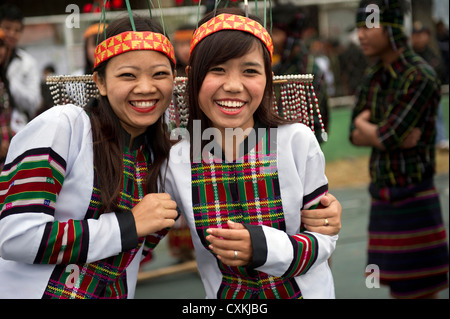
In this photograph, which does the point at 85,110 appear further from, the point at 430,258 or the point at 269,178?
the point at 430,258

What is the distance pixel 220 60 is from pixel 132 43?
296 millimetres

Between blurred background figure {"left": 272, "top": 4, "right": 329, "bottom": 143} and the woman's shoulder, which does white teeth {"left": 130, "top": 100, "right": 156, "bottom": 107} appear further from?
blurred background figure {"left": 272, "top": 4, "right": 329, "bottom": 143}

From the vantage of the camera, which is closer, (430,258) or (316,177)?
(316,177)

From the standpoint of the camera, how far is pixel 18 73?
4.54 m

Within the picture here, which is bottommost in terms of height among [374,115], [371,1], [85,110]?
[85,110]

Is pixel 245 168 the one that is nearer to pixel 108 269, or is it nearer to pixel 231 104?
pixel 231 104

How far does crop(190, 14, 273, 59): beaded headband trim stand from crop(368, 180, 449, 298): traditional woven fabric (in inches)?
77.0

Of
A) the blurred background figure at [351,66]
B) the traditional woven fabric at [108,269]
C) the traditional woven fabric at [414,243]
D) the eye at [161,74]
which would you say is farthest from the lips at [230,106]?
the blurred background figure at [351,66]

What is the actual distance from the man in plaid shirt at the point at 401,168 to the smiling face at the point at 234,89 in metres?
1.74

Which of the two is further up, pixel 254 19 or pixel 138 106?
pixel 254 19

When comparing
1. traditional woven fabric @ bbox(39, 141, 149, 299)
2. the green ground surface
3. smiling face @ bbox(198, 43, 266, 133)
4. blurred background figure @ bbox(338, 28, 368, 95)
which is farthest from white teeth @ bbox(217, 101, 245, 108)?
blurred background figure @ bbox(338, 28, 368, 95)

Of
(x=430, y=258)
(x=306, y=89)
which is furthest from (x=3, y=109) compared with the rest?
(x=430, y=258)
